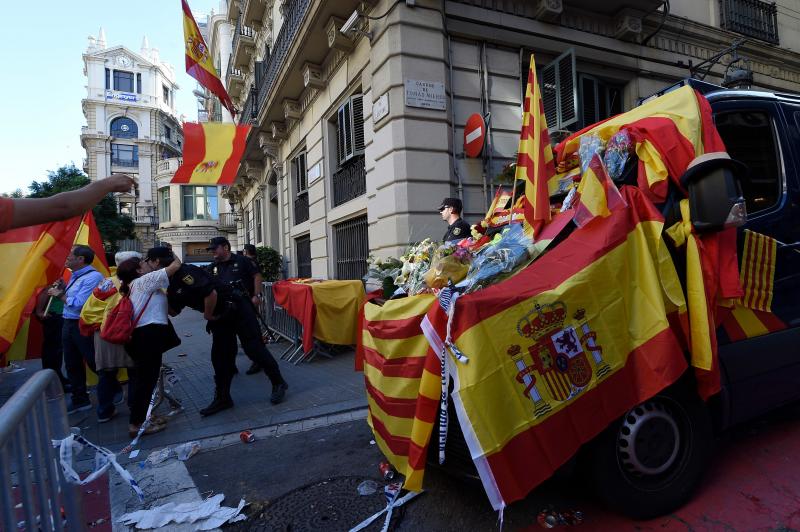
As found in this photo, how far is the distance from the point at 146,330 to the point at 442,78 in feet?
20.0

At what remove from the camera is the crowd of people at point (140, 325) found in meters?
4.30

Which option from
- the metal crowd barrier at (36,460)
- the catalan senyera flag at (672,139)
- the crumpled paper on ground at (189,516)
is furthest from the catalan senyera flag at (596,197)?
the crumpled paper on ground at (189,516)

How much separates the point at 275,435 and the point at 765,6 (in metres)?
15.9

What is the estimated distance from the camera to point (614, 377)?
2176 mm

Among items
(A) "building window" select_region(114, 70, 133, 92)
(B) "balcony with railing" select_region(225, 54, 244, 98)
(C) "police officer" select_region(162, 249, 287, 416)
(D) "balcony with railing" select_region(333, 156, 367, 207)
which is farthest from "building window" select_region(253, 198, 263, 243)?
(A) "building window" select_region(114, 70, 133, 92)

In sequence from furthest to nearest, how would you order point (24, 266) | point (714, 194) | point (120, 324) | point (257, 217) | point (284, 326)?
point (257, 217)
point (284, 326)
point (24, 266)
point (120, 324)
point (714, 194)

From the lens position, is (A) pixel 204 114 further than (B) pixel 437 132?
Yes

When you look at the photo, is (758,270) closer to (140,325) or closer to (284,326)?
(140,325)

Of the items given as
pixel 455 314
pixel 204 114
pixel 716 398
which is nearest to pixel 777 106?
pixel 716 398

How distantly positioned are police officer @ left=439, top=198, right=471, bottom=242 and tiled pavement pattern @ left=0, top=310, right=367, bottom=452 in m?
2.17

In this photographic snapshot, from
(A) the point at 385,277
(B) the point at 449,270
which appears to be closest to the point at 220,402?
(A) the point at 385,277

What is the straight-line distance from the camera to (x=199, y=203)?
42.1 metres

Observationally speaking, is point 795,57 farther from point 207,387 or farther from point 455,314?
point 207,387

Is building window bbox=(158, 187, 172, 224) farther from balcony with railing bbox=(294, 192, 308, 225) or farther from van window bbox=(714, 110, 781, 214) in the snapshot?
van window bbox=(714, 110, 781, 214)
